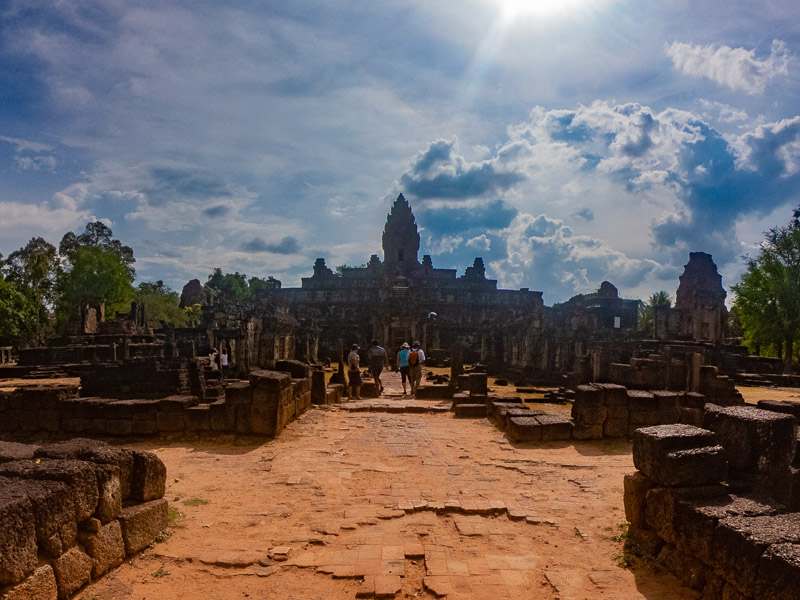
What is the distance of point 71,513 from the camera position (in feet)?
14.5

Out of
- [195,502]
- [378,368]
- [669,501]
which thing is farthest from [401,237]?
[669,501]

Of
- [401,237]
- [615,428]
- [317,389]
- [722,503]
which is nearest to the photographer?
[722,503]

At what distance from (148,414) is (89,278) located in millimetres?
46638

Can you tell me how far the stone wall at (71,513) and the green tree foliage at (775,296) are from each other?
33.8m

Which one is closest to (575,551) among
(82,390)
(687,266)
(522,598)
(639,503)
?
(639,503)

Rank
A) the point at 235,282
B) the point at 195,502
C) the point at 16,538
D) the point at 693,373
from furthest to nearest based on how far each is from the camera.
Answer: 1. the point at 235,282
2. the point at 693,373
3. the point at 195,502
4. the point at 16,538

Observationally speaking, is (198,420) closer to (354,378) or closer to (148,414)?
(148,414)

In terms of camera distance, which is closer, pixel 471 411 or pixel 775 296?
pixel 471 411

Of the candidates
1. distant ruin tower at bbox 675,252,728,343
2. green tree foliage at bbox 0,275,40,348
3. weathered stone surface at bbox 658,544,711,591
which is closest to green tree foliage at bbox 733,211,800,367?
distant ruin tower at bbox 675,252,728,343

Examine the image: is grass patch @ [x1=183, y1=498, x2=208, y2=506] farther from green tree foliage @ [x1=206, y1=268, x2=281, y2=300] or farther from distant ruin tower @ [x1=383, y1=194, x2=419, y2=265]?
green tree foliage @ [x1=206, y1=268, x2=281, y2=300]

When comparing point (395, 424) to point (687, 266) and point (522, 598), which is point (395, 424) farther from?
point (687, 266)

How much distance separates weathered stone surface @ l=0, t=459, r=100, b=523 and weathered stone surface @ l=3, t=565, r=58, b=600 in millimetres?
521

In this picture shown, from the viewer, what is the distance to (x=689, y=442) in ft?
18.1

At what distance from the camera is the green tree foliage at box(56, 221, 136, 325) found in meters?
49.8
